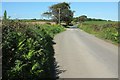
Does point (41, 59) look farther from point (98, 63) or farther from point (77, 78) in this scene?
point (98, 63)

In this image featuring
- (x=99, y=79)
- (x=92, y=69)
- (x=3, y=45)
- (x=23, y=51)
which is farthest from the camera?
(x=92, y=69)

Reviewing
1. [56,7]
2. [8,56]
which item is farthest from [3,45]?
[56,7]

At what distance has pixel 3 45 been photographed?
26.5 ft

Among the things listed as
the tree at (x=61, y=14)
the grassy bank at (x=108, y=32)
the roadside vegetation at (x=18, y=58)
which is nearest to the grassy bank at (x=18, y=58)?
the roadside vegetation at (x=18, y=58)

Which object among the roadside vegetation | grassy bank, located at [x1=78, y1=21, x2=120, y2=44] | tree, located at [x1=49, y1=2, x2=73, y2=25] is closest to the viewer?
the roadside vegetation

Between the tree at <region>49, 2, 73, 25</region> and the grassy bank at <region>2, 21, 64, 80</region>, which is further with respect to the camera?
the tree at <region>49, 2, 73, 25</region>

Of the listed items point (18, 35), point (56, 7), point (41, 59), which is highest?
point (56, 7)

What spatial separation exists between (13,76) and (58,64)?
19.2ft

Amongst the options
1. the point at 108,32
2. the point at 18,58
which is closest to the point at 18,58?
the point at 18,58

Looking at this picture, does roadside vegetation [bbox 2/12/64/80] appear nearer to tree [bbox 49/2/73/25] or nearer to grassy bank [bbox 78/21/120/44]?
grassy bank [bbox 78/21/120/44]

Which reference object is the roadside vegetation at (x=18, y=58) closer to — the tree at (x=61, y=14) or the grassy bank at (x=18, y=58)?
the grassy bank at (x=18, y=58)

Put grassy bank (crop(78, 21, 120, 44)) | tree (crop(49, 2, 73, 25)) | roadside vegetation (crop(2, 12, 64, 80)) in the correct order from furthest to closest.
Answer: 1. tree (crop(49, 2, 73, 25))
2. grassy bank (crop(78, 21, 120, 44))
3. roadside vegetation (crop(2, 12, 64, 80))

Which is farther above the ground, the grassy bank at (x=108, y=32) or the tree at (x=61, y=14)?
the tree at (x=61, y=14)

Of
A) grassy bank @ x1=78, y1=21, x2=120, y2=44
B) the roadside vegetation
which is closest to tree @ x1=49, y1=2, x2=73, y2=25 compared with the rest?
grassy bank @ x1=78, y1=21, x2=120, y2=44
